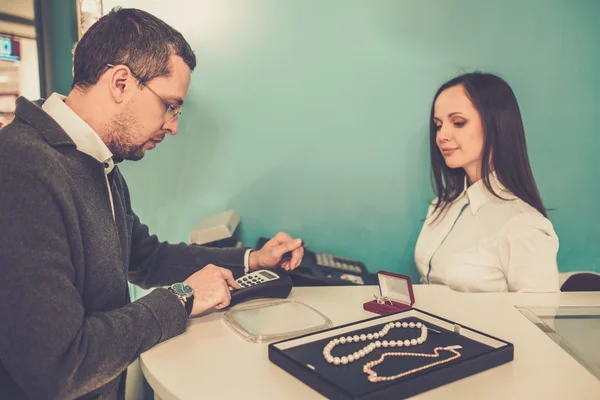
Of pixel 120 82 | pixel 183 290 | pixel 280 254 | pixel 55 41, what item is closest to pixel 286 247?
pixel 280 254

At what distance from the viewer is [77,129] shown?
108cm

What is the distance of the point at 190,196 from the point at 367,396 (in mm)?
1402

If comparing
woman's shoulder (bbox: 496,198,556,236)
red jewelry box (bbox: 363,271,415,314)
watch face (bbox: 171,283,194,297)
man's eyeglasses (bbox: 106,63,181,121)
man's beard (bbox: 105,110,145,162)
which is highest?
man's eyeglasses (bbox: 106,63,181,121)

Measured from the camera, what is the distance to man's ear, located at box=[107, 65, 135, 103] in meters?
1.12

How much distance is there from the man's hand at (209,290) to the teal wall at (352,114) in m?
0.84

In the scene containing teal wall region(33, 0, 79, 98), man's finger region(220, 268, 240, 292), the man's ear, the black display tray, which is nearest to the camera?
the black display tray

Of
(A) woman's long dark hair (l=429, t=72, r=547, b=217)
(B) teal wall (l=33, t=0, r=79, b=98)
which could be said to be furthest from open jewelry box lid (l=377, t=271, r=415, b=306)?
(B) teal wall (l=33, t=0, r=79, b=98)

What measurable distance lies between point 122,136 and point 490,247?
3.77 ft

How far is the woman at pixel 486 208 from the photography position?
4.96ft

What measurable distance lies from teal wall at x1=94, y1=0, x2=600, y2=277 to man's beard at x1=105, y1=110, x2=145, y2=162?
790mm

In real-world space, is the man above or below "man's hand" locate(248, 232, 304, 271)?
above

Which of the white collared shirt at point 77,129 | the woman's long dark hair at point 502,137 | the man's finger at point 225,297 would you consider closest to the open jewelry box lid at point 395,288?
the man's finger at point 225,297

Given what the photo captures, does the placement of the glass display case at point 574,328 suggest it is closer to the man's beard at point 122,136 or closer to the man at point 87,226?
the man at point 87,226

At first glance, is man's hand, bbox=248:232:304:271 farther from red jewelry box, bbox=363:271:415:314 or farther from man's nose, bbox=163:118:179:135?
man's nose, bbox=163:118:179:135
